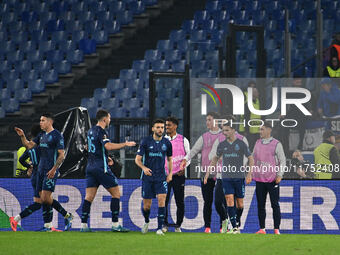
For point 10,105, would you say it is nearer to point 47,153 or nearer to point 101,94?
point 101,94

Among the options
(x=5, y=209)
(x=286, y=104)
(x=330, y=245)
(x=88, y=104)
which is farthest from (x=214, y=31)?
(x=330, y=245)

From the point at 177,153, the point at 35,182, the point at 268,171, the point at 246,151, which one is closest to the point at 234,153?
the point at 246,151

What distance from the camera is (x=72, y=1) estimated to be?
84.4ft

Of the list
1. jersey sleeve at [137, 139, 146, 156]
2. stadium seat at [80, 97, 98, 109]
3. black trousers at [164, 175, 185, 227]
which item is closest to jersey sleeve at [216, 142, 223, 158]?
black trousers at [164, 175, 185, 227]

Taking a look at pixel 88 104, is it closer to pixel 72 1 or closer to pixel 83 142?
pixel 72 1

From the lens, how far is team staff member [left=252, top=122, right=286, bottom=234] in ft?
41.8

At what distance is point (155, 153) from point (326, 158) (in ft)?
11.9

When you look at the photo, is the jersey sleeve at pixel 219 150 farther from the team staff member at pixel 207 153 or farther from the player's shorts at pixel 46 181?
the player's shorts at pixel 46 181

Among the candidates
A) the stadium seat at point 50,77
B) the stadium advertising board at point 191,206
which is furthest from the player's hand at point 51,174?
the stadium seat at point 50,77

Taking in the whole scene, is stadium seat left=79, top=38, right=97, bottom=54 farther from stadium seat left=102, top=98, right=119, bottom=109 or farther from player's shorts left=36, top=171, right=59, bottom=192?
player's shorts left=36, top=171, right=59, bottom=192

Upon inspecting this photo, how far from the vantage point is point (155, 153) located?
1155 centimetres

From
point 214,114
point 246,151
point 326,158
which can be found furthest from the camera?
point 326,158

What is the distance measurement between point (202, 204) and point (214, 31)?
412 inches

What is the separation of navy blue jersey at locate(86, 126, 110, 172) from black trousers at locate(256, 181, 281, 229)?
2.95 metres
